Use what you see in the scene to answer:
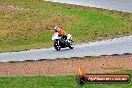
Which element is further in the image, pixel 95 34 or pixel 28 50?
pixel 95 34

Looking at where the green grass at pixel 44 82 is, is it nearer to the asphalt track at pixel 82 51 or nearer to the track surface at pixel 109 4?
the asphalt track at pixel 82 51

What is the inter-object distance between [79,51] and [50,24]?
41.9 feet

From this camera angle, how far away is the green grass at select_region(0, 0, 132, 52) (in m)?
30.6

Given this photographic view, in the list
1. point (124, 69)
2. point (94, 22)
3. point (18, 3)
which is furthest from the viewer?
point (18, 3)

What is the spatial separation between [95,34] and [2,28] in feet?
29.2

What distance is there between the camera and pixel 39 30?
1355 inches

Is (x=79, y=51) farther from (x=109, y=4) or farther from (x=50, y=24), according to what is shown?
(x=109, y=4)

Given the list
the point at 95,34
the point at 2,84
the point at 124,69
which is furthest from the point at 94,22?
the point at 2,84

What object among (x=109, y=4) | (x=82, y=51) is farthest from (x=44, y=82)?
(x=109, y=4)

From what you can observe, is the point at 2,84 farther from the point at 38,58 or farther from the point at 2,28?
the point at 2,28

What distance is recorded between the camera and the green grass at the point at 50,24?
1206 inches

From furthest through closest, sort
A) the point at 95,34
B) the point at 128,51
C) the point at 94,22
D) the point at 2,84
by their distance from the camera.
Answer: the point at 94,22
the point at 95,34
the point at 128,51
the point at 2,84

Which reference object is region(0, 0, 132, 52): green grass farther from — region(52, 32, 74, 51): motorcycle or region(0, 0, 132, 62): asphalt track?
region(52, 32, 74, 51): motorcycle

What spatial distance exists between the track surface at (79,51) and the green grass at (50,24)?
2269 millimetres
